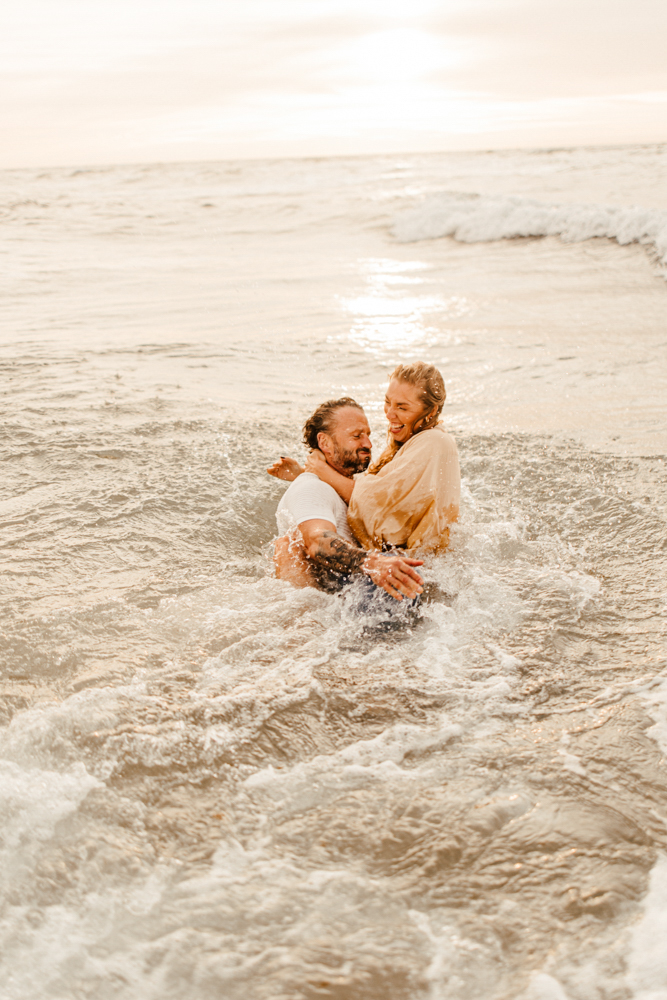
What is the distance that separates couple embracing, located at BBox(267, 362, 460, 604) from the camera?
4.29 m

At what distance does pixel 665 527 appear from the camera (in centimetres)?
530

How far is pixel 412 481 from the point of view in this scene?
431cm

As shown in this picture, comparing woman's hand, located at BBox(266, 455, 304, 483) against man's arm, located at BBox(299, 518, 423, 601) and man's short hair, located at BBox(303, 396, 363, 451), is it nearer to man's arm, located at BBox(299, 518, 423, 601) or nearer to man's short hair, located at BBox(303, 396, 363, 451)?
man's short hair, located at BBox(303, 396, 363, 451)

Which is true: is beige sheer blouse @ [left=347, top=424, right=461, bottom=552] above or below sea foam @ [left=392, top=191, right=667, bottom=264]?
below

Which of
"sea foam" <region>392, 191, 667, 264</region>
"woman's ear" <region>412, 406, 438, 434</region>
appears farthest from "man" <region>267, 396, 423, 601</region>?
"sea foam" <region>392, 191, 667, 264</region>

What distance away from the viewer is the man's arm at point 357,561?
3.76 m

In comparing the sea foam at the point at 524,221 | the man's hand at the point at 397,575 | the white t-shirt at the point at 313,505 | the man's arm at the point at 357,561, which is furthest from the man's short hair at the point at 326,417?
the sea foam at the point at 524,221

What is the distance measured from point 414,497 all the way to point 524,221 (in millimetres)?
18248

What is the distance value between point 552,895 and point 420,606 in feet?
6.50

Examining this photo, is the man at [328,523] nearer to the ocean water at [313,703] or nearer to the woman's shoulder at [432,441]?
the ocean water at [313,703]

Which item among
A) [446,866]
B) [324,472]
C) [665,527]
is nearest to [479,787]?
[446,866]

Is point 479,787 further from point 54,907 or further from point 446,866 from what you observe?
point 54,907

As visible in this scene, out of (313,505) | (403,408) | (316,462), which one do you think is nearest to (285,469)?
(316,462)

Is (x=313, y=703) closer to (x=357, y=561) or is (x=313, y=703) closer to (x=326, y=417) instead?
(x=357, y=561)
